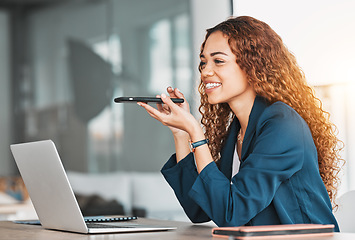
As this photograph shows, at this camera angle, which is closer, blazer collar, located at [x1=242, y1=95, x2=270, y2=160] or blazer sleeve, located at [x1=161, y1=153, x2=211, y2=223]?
blazer collar, located at [x1=242, y1=95, x2=270, y2=160]

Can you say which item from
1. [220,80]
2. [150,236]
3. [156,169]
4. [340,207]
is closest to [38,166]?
[150,236]

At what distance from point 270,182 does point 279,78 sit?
1.44ft

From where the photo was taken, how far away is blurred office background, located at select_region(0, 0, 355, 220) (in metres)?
5.42

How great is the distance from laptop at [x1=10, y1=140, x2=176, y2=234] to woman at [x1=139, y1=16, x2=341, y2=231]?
9.1 inches

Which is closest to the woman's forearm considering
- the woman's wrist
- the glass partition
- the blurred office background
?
the woman's wrist

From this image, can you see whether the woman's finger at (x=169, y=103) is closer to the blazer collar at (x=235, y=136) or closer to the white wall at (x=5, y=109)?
the blazer collar at (x=235, y=136)

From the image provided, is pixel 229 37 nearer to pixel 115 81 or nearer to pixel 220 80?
pixel 220 80

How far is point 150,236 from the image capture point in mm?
1438

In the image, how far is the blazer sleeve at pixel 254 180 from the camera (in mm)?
1562

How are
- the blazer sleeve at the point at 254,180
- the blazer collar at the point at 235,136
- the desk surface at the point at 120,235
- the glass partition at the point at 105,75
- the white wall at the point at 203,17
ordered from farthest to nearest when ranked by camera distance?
the glass partition at the point at 105,75
the white wall at the point at 203,17
the blazer collar at the point at 235,136
the blazer sleeve at the point at 254,180
the desk surface at the point at 120,235

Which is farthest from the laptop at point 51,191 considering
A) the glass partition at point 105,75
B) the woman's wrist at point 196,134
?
the glass partition at point 105,75

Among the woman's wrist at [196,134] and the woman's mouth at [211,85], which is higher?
the woman's mouth at [211,85]

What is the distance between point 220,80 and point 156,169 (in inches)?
141

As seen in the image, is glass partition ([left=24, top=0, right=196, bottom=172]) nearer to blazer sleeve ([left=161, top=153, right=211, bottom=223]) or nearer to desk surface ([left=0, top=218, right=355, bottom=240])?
blazer sleeve ([left=161, top=153, right=211, bottom=223])
